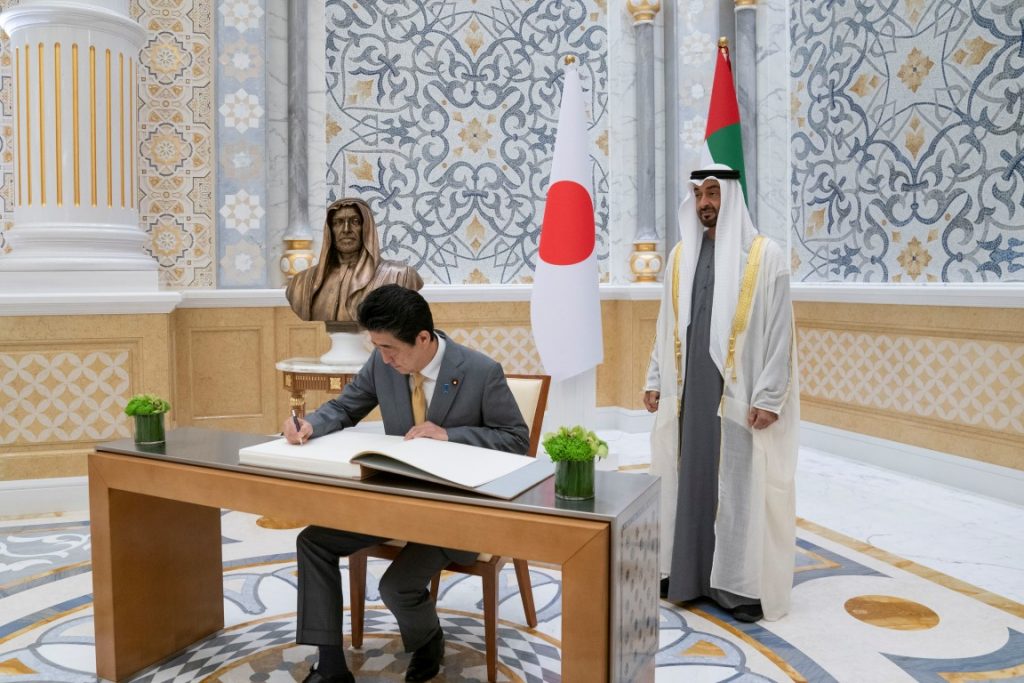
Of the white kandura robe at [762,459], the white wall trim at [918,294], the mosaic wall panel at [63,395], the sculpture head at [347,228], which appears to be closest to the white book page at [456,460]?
the white kandura robe at [762,459]

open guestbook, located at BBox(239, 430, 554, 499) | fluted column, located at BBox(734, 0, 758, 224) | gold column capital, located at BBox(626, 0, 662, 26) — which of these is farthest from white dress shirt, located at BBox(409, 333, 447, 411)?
gold column capital, located at BBox(626, 0, 662, 26)

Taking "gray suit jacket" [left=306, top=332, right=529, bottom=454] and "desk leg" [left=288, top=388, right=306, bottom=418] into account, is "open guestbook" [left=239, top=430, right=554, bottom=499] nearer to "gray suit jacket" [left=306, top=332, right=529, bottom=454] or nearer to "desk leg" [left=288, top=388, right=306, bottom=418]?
"gray suit jacket" [left=306, top=332, right=529, bottom=454]

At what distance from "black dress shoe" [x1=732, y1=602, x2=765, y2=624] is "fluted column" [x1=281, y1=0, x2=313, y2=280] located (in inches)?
145

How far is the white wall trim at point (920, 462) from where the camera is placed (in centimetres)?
454

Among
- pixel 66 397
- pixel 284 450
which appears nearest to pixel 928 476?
pixel 284 450

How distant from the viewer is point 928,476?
16.5 feet

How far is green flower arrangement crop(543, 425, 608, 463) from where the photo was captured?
1897mm

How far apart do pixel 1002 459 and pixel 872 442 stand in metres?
0.92

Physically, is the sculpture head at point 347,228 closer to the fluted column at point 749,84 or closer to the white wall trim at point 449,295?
the white wall trim at point 449,295

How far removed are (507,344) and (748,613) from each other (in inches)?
139

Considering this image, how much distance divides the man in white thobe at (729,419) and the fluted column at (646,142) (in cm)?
311

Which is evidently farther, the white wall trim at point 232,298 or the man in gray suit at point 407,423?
the white wall trim at point 232,298

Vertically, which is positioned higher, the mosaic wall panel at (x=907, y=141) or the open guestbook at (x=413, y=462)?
the mosaic wall panel at (x=907, y=141)

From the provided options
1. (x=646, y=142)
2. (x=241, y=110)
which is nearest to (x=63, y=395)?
(x=241, y=110)
